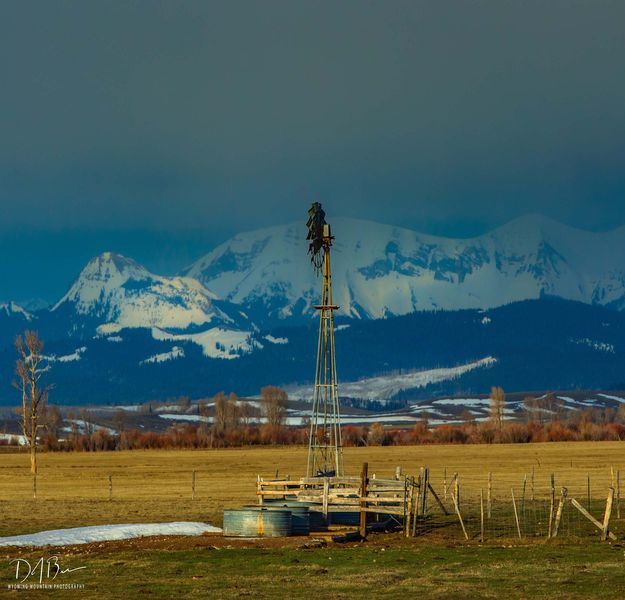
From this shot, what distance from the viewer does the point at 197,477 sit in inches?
4114

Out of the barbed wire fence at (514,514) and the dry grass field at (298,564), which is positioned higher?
the barbed wire fence at (514,514)

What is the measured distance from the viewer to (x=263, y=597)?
115 feet

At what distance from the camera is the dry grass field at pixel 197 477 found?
63.6 metres

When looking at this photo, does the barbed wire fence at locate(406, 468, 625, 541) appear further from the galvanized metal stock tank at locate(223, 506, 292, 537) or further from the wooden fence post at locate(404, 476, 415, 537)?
the galvanized metal stock tank at locate(223, 506, 292, 537)

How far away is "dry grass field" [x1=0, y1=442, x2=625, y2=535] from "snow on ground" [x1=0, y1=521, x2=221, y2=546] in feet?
15.7

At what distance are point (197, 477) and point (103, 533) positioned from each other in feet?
183

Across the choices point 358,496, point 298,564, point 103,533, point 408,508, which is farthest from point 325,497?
point 298,564

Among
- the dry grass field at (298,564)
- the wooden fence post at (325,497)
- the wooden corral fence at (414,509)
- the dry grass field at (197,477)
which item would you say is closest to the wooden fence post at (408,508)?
the wooden corral fence at (414,509)

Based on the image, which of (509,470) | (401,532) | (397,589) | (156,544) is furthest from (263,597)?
(509,470)
